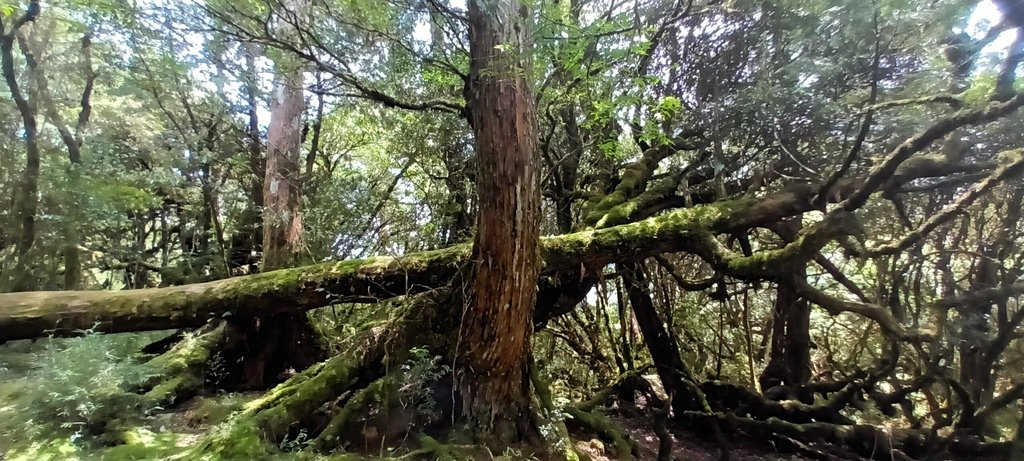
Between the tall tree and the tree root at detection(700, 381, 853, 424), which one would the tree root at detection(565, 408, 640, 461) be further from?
the tall tree

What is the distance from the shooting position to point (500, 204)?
136 inches

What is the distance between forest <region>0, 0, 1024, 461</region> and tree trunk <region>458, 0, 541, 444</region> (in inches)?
0.9

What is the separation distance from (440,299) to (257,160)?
508 cm

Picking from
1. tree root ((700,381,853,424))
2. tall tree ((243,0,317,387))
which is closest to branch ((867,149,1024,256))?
tree root ((700,381,853,424))

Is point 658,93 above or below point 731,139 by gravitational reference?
above

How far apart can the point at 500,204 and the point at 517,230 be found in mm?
220

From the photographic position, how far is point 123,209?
24.2ft

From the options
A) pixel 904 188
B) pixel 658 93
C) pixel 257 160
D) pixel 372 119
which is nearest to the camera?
pixel 904 188

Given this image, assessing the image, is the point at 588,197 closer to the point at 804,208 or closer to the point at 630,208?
the point at 630,208

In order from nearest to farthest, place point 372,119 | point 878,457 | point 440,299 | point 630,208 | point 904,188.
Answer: point 440,299
point 904,188
point 878,457
point 630,208
point 372,119

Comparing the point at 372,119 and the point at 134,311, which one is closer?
the point at 134,311

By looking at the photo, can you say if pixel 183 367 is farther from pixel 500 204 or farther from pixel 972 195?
pixel 972 195

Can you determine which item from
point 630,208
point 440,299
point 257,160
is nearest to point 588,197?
point 630,208

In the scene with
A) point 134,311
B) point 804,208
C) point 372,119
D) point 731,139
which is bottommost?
point 134,311
